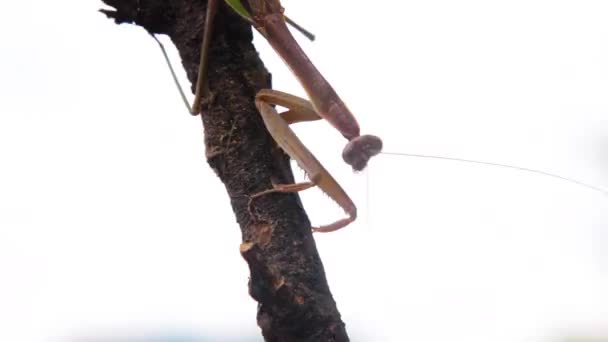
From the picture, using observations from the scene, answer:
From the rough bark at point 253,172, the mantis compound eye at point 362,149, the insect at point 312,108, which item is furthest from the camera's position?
the mantis compound eye at point 362,149

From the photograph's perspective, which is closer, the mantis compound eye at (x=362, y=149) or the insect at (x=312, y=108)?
the insect at (x=312, y=108)

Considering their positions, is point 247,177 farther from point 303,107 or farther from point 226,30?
point 303,107

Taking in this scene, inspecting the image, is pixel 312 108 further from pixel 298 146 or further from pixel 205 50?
pixel 205 50

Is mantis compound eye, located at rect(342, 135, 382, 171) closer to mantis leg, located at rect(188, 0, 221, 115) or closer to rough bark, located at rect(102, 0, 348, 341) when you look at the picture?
rough bark, located at rect(102, 0, 348, 341)

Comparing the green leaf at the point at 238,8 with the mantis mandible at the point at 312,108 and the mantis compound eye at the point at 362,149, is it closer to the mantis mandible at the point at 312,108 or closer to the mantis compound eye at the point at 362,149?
the mantis mandible at the point at 312,108

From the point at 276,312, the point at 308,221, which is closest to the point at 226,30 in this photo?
the point at 308,221

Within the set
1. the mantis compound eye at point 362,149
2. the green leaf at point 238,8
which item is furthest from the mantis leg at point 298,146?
the green leaf at point 238,8

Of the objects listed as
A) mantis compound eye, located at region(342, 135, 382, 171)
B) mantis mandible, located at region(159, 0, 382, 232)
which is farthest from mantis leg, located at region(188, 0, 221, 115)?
mantis compound eye, located at region(342, 135, 382, 171)
